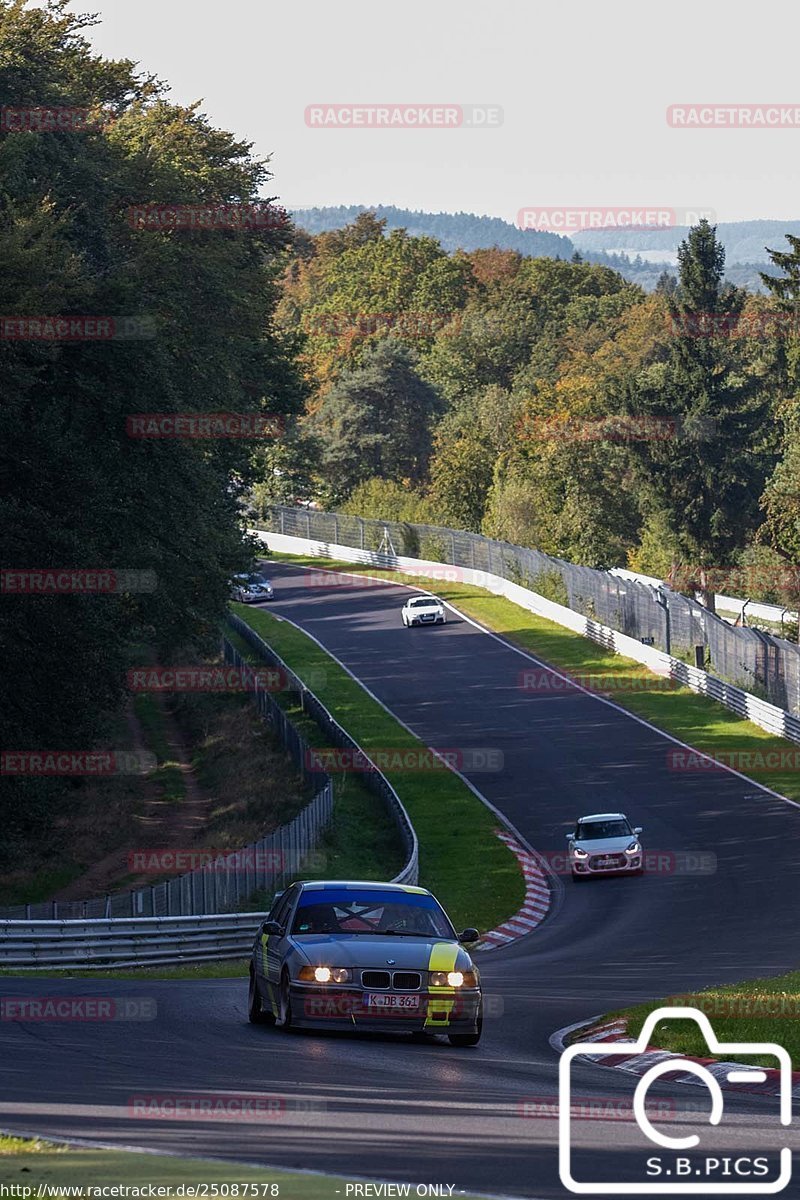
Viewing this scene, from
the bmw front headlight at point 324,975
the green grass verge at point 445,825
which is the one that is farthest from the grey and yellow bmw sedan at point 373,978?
the green grass verge at point 445,825

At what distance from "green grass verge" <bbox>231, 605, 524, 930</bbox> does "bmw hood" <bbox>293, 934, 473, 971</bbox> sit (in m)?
17.9

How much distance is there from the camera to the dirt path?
38938 millimetres

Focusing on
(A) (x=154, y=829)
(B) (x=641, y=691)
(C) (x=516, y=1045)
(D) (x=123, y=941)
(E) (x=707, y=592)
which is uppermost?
(C) (x=516, y=1045)

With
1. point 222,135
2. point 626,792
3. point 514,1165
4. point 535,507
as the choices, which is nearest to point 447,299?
point 535,507

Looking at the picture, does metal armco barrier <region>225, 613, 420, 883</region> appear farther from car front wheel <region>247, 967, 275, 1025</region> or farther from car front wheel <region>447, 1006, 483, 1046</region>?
car front wheel <region>447, 1006, 483, 1046</region>

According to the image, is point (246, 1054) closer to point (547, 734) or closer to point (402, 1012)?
point (402, 1012)

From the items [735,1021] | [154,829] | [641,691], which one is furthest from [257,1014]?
[641,691]

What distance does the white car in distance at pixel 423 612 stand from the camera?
77375 millimetres

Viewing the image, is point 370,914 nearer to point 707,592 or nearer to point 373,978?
point 373,978

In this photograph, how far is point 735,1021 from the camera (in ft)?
53.8

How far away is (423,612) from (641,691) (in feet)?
59.4

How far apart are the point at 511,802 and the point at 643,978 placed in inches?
890

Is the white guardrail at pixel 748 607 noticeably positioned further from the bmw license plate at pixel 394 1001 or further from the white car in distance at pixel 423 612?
the bmw license plate at pixel 394 1001

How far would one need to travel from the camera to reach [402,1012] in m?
15.0
